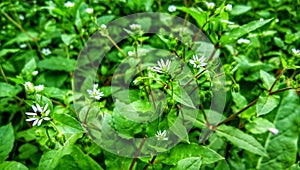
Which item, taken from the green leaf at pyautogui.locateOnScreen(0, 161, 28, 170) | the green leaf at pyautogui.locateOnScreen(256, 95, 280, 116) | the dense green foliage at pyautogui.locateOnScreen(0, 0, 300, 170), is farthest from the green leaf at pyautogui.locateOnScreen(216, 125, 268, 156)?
the green leaf at pyautogui.locateOnScreen(0, 161, 28, 170)

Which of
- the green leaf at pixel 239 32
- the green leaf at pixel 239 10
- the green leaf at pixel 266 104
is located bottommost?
the green leaf at pixel 266 104

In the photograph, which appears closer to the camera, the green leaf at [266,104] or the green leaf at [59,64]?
the green leaf at [266,104]

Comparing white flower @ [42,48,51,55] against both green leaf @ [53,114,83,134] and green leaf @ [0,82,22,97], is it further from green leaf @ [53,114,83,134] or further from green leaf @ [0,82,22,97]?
green leaf @ [53,114,83,134]

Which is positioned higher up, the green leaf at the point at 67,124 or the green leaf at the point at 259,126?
the green leaf at the point at 67,124

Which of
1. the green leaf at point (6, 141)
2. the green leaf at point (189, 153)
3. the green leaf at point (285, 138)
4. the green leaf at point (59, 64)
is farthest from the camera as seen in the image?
the green leaf at point (59, 64)

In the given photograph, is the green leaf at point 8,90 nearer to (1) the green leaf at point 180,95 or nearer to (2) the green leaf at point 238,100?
(1) the green leaf at point 180,95

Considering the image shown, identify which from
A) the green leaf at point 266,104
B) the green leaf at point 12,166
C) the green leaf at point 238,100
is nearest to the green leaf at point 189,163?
the green leaf at point 266,104

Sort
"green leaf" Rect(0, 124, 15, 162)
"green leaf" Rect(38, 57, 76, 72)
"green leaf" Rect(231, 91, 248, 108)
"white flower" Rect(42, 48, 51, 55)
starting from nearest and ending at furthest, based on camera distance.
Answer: "green leaf" Rect(0, 124, 15, 162) → "green leaf" Rect(231, 91, 248, 108) → "green leaf" Rect(38, 57, 76, 72) → "white flower" Rect(42, 48, 51, 55)

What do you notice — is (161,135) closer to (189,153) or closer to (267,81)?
(189,153)
